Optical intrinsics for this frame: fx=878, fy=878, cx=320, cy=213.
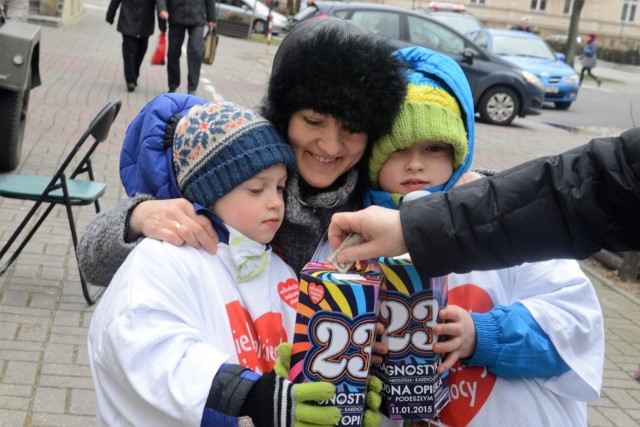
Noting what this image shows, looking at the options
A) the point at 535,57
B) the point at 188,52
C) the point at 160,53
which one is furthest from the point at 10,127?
the point at 535,57

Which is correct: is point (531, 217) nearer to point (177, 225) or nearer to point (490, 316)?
point (490, 316)

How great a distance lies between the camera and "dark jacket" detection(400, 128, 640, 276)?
1.70m

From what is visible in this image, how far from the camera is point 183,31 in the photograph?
12.0 metres

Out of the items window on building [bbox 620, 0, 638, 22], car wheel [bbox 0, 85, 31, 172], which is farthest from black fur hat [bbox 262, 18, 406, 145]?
window on building [bbox 620, 0, 638, 22]

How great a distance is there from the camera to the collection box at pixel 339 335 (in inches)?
64.6

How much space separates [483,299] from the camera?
2.12 meters

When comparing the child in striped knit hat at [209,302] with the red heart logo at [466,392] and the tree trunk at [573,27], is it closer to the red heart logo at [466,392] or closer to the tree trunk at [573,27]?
the red heart logo at [466,392]

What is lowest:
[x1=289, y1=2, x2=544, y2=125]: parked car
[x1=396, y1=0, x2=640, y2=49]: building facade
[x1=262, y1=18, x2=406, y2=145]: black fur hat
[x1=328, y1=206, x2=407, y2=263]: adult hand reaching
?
[x1=396, y1=0, x2=640, y2=49]: building facade

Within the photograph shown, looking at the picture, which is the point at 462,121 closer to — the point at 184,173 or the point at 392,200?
the point at 392,200

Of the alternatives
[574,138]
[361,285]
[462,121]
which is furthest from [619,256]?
[574,138]

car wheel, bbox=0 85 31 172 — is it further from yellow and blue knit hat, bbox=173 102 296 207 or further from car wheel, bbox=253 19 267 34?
car wheel, bbox=253 19 267 34

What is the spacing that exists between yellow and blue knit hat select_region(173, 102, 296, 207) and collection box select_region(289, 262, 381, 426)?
430 mm

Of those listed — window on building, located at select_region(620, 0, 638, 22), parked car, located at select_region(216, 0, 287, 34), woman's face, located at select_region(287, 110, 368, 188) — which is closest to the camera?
woman's face, located at select_region(287, 110, 368, 188)

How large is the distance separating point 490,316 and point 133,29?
34.7 feet
